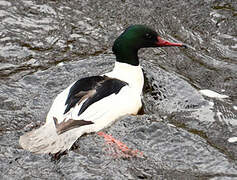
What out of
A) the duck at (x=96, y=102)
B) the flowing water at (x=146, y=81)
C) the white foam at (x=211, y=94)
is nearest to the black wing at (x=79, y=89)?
the duck at (x=96, y=102)

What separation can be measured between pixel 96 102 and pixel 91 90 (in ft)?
0.60

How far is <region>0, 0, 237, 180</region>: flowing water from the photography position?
18.6 ft

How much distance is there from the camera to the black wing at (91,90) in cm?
618

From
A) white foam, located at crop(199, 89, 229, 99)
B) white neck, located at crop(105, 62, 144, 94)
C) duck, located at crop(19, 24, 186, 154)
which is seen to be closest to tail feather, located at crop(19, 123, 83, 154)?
duck, located at crop(19, 24, 186, 154)

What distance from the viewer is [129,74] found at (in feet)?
23.5

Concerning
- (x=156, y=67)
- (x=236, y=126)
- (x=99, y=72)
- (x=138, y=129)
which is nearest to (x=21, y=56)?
(x=99, y=72)

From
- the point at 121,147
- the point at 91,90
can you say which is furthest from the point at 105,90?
the point at 121,147

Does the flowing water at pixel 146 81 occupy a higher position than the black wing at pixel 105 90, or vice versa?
the black wing at pixel 105 90

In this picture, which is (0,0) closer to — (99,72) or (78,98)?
(99,72)

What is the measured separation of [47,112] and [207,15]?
3.78m

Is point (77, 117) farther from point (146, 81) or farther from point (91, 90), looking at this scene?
point (146, 81)

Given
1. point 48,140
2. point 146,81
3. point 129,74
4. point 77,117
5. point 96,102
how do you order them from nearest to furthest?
1. point 48,140
2. point 77,117
3. point 96,102
4. point 129,74
5. point 146,81

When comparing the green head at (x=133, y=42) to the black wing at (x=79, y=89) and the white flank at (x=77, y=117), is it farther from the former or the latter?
the black wing at (x=79, y=89)

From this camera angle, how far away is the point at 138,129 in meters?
6.26
